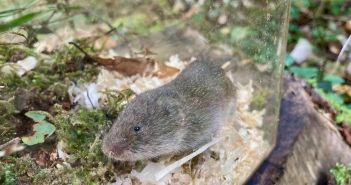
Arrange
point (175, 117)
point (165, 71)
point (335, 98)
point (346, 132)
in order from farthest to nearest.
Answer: point (335, 98) → point (346, 132) → point (165, 71) → point (175, 117)

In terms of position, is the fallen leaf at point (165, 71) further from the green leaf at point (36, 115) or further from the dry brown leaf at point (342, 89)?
the dry brown leaf at point (342, 89)

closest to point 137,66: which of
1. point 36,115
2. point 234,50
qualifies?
point 234,50

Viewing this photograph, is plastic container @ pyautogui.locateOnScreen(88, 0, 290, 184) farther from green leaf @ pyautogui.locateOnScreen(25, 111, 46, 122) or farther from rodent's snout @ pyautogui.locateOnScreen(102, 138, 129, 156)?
green leaf @ pyautogui.locateOnScreen(25, 111, 46, 122)

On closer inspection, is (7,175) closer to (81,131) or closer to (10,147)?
(10,147)

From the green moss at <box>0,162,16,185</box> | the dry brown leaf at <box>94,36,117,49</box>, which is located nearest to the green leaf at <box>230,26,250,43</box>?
the dry brown leaf at <box>94,36,117,49</box>

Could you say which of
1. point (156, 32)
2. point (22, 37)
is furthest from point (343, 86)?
point (22, 37)
